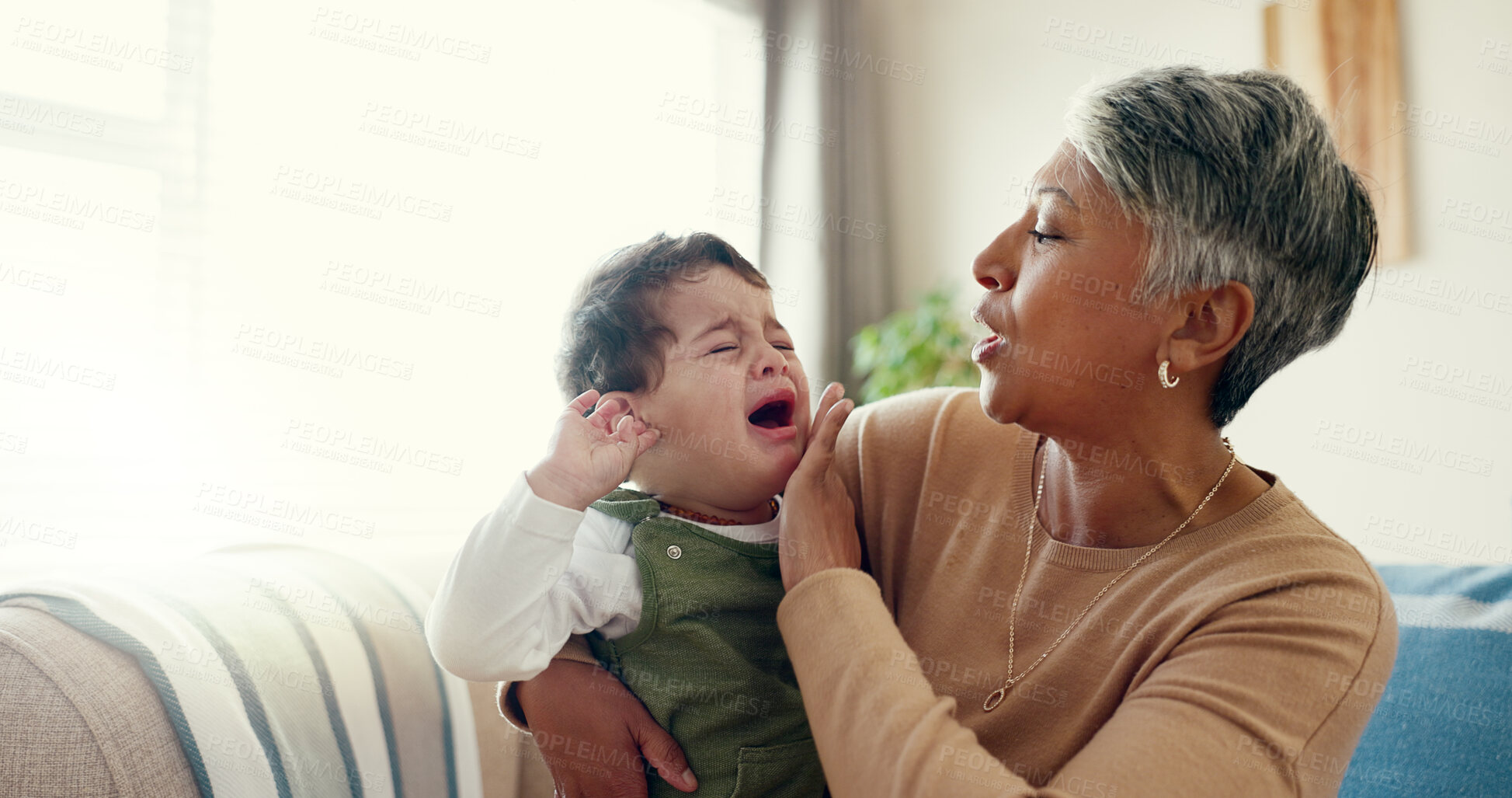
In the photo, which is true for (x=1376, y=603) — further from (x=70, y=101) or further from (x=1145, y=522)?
(x=70, y=101)

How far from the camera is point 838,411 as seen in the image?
115 centimetres

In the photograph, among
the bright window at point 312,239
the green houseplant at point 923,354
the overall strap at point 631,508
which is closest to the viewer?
the overall strap at point 631,508

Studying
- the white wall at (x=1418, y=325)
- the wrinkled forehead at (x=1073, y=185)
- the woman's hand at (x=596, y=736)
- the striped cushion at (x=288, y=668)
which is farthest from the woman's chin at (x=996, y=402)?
the white wall at (x=1418, y=325)

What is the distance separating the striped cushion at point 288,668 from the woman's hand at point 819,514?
25.2 inches

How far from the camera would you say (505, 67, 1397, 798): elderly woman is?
0.91 meters

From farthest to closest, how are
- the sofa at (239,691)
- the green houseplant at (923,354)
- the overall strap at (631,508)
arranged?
the green houseplant at (923,354), the overall strap at (631,508), the sofa at (239,691)

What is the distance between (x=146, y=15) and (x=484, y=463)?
1.54 metres

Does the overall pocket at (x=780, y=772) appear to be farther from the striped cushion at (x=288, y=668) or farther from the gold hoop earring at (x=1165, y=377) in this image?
the gold hoop earring at (x=1165, y=377)

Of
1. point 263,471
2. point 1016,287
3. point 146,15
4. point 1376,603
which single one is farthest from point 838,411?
point 146,15

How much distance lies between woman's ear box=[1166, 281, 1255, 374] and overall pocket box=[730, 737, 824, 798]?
0.66m

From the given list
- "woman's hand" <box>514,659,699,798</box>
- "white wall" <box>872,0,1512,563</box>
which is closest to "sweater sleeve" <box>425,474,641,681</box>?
"woman's hand" <box>514,659,699,798</box>

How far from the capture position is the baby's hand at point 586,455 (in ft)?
3.36

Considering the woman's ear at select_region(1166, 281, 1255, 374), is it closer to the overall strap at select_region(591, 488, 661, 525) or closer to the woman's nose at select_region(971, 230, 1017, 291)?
the woman's nose at select_region(971, 230, 1017, 291)

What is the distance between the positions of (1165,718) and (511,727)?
1074mm
